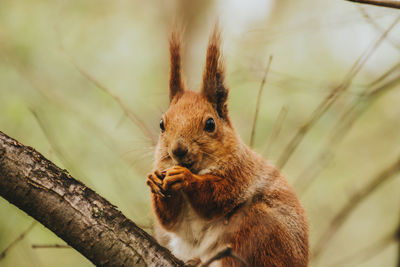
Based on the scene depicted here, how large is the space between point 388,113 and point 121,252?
479 cm

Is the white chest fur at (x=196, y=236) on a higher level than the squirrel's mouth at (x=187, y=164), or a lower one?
lower

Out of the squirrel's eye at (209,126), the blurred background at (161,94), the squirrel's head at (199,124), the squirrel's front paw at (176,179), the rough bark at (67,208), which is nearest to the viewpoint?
the rough bark at (67,208)

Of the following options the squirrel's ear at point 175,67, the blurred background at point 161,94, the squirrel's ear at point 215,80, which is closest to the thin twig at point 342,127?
the blurred background at point 161,94

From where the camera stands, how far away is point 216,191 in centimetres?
233

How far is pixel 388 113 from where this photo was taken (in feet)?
17.9

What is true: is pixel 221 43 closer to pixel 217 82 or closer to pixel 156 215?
pixel 217 82

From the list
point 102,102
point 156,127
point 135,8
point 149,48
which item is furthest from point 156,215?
point 135,8

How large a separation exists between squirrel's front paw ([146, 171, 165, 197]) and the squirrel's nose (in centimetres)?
14

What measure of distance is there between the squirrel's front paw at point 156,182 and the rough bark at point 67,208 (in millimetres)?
435

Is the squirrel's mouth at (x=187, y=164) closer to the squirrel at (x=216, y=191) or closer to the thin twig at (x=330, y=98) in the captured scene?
the squirrel at (x=216, y=191)

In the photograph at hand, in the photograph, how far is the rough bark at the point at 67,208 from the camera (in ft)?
5.29

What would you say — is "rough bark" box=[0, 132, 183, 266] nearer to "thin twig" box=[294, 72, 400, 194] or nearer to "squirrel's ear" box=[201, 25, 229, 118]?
"thin twig" box=[294, 72, 400, 194]

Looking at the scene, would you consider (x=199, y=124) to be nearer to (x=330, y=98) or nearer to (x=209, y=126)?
(x=209, y=126)

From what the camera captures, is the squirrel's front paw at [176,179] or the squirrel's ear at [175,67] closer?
the squirrel's front paw at [176,179]
